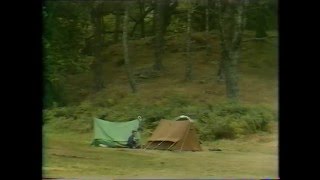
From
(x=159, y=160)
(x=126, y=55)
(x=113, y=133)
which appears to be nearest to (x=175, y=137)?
(x=159, y=160)

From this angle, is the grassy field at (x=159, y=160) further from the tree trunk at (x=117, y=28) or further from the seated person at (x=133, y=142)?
the tree trunk at (x=117, y=28)

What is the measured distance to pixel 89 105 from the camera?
3.06 m

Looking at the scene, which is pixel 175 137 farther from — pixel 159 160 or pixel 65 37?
pixel 65 37

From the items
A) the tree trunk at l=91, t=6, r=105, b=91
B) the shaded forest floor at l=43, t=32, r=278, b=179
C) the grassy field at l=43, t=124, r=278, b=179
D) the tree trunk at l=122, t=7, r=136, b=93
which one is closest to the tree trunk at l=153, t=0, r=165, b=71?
the shaded forest floor at l=43, t=32, r=278, b=179

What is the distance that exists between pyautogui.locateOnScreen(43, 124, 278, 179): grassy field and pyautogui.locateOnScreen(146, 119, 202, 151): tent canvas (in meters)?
0.05

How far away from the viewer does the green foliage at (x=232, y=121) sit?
301 centimetres

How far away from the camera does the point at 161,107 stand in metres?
3.00

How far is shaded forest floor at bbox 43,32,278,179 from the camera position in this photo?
277 centimetres

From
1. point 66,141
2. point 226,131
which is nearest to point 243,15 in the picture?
point 226,131

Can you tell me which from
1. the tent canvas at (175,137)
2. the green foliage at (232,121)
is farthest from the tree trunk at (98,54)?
the green foliage at (232,121)

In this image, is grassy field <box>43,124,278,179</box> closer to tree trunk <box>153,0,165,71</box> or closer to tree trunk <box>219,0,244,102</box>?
tree trunk <box>219,0,244,102</box>

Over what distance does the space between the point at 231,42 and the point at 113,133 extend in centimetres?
100
